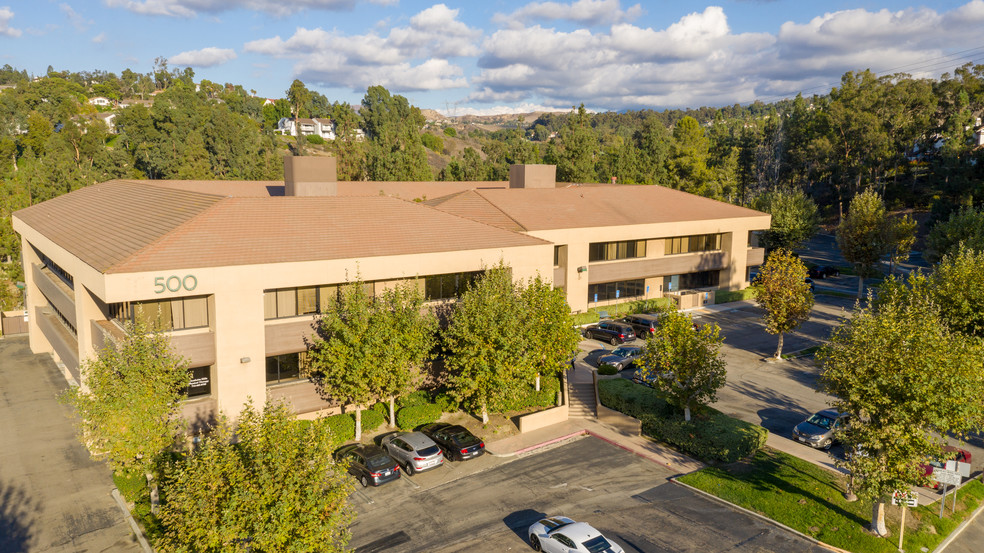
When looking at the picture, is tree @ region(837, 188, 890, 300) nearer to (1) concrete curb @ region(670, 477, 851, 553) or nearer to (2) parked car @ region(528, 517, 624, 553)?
(1) concrete curb @ region(670, 477, 851, 553)

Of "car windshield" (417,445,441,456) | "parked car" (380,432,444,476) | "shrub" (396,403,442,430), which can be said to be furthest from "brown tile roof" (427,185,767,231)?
"car windshield" (417,445,441,456)

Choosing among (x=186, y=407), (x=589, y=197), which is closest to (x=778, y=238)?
(x=589, y=197)

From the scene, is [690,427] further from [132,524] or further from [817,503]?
[132,524]

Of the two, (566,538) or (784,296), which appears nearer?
(566,538)

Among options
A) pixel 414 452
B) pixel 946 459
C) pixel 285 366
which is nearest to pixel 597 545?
pixel 414 452

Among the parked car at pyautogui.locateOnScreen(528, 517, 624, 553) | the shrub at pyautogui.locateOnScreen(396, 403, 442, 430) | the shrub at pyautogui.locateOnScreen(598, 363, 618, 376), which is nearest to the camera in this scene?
the parked car at pyautogui.locateOnScreen(528, 517, 624, 553)

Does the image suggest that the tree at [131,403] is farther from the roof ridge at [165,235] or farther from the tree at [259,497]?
the tree at [259,497]

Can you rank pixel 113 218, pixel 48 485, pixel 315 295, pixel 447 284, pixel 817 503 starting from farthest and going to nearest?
pixel 113 218 < pixel 447 284 < pixel 315 295 < pixel 48 485 < pixel 817 503
